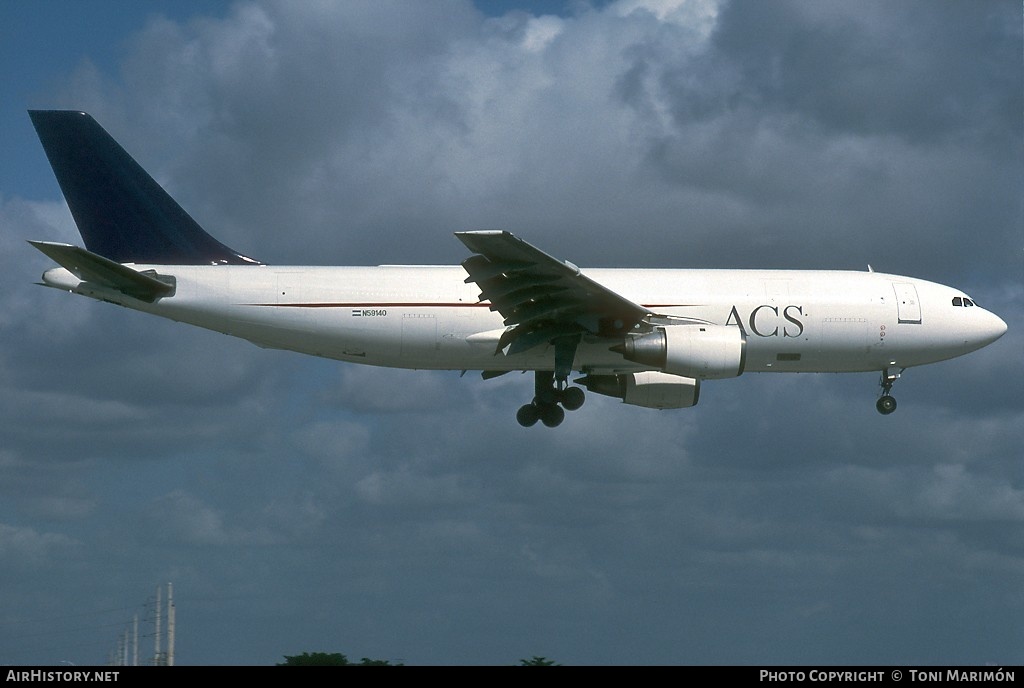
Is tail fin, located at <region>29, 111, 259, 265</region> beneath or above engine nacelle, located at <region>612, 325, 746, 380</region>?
above

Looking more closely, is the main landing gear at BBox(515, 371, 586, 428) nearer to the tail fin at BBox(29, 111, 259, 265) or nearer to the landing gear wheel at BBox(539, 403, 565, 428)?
the landing gear wheel at BBox(539, 403, 565, 428)

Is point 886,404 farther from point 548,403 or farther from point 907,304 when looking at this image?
point 548,403

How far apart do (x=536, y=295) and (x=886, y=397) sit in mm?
11752

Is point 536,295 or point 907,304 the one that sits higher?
point 907,304

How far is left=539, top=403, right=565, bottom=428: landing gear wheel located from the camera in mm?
34625

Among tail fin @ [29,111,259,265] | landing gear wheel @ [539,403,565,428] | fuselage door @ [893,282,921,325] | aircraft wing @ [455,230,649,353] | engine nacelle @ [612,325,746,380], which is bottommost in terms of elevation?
landing gear wheel @ [539,403,565,428]

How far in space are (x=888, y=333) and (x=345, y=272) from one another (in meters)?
15.6

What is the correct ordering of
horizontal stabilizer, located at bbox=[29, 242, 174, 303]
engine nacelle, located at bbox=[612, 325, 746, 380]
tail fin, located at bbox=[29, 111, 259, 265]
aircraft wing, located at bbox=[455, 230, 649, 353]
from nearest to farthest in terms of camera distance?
1. aircraft wing, located at bbox=[455, 230, 649, 353]
2. horizontal stabilizer, located at bbox=[29, 242, 174, 303]
3. engine nacelle, located at bbox=[612, 325, 746, 380]
4. tail fin, located at bbox=[29, 111, 259, 265]

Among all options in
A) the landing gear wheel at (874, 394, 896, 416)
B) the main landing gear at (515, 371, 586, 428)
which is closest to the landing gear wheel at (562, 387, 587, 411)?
the main landing gear at (515, 371, 586, 428)

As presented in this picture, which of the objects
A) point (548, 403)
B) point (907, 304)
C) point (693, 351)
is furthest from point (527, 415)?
point (907, 304)

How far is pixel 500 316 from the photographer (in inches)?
1256

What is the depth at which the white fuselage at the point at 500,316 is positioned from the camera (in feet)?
104

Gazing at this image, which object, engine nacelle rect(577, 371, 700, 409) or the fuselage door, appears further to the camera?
engine nacelle rect(577, 371, 700, 409)
